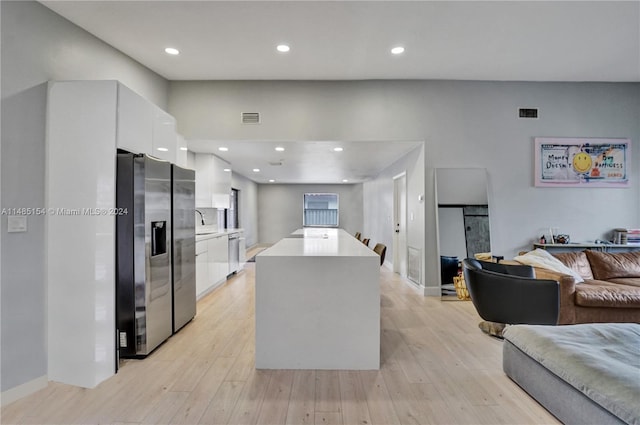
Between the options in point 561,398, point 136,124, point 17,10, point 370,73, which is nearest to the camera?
point 561,398

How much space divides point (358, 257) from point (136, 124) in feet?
7.25

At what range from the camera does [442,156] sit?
14.5 ft

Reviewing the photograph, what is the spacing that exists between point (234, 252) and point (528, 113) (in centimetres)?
544

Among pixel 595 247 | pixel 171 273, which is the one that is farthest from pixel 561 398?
pixel 595 247

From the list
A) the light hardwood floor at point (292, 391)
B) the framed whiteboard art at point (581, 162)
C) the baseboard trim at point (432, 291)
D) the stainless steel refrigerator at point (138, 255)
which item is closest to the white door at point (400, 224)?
the baseboard trim at point (432, 291)

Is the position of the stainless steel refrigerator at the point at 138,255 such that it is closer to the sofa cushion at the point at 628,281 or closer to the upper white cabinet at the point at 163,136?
the upper white cabinet at the point at 163,136

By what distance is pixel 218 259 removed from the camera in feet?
16.2

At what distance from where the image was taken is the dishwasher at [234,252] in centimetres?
563

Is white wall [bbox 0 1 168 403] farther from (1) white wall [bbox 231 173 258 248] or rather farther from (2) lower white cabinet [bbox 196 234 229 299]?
(1) white wall [bbox 231 173 258 248]

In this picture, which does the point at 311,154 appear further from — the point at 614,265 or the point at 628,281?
the point at 628,281

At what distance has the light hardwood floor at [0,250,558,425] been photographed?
1.83 meters

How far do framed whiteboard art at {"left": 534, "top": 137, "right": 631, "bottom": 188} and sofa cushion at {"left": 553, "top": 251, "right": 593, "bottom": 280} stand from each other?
3.86 ft

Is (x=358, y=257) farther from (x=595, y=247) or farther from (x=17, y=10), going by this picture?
(x=595, y=247)

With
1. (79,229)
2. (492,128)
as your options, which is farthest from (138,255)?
(492,128)
